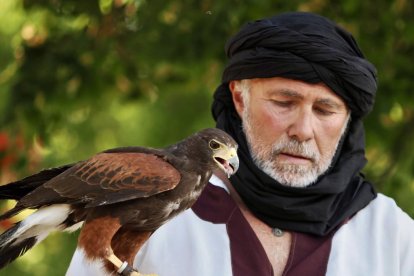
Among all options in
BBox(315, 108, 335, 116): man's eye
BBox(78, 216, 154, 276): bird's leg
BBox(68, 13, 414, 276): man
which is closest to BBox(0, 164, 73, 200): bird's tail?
BBox(78, 216, 154, 276): bird's leg

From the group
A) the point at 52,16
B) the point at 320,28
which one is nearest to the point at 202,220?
the point at 320,28

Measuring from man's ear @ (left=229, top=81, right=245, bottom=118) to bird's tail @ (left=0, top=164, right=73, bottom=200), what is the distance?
1.21 m

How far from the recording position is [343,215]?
13.8ft

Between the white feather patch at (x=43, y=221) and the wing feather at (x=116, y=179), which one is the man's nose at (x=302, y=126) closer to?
the wing feather at (x=116, y=179)

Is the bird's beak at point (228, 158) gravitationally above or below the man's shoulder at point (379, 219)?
above

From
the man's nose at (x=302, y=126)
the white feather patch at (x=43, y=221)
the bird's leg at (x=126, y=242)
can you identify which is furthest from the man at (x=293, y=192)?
the white feather patch at (x=43, y=221)

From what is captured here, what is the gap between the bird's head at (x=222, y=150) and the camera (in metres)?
3.24

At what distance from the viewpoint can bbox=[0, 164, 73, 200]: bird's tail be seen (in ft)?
10.9

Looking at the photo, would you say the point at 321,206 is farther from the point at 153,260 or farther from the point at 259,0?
the point at 259,0

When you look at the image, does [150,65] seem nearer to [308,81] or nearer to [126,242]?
[308,81]

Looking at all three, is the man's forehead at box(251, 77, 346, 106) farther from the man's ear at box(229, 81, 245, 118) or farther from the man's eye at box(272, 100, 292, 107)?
the man's ear at box(229, 81, 245, 118)

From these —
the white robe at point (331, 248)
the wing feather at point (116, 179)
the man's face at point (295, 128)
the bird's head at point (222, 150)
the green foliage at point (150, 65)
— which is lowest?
the green foliage at point (150, 65)

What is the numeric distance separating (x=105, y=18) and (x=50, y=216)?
13.6 feet

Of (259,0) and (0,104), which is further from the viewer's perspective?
(0,104)
